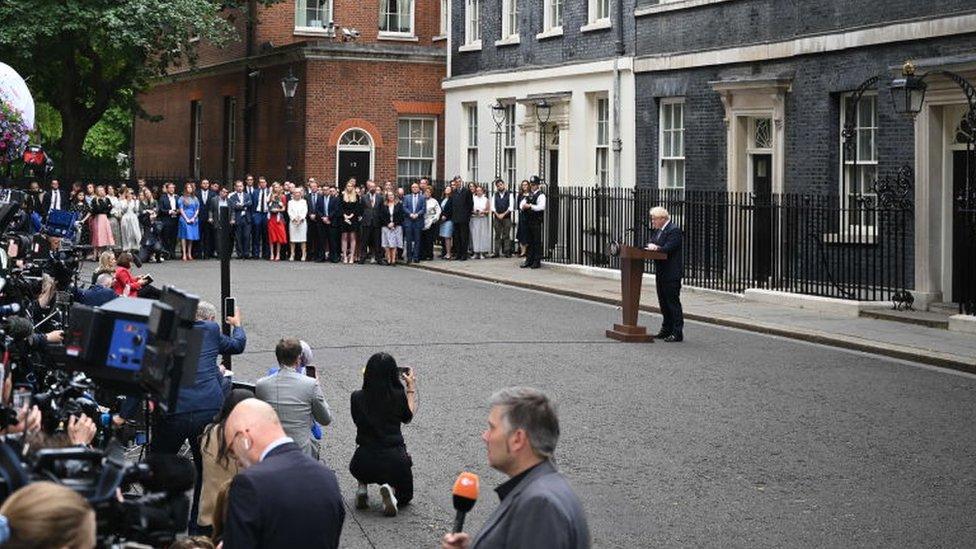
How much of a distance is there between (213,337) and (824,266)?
1756 cm

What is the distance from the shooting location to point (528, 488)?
6.03 meters

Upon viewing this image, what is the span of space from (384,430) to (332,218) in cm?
2713

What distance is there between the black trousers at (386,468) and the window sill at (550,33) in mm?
27992

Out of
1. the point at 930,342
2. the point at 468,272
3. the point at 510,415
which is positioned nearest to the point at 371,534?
the point at 510,415

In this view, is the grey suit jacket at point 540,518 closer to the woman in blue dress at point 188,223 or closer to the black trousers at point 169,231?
the woman in blue dress at point 188,223

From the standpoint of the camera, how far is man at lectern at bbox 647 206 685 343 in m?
22.1

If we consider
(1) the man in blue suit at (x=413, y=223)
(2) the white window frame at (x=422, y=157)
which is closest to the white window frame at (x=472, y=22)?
(2) the white window frame at (x=422, y=157)

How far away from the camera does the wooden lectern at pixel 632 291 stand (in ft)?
72.7

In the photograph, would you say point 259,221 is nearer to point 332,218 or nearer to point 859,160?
point 332,218

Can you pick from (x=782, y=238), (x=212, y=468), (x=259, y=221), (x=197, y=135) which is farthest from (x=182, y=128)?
(x=212, y=468)

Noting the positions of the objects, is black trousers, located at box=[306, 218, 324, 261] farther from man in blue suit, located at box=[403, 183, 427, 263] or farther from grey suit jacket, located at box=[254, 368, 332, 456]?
grey suit jacket, located at box=[254, 368, 332, 456]

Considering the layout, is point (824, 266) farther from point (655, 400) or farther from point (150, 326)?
point (150, 326)

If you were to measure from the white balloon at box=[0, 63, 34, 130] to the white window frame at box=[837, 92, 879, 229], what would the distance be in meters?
16.3

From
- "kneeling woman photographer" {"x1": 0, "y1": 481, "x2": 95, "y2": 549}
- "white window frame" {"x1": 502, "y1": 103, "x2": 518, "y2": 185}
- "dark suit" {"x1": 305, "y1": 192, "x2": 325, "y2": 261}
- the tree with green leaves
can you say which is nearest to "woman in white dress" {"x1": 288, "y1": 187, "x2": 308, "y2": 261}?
"dark suit" {"x1": 305, "y1": 192, "x2": 325, "y2": 261}
